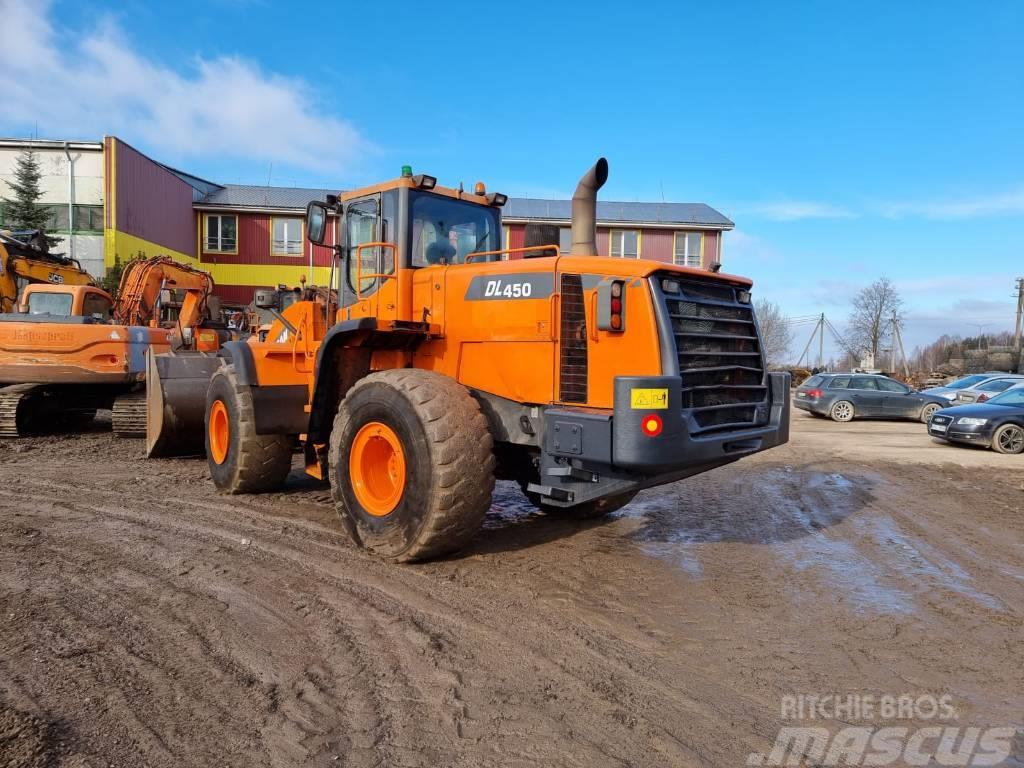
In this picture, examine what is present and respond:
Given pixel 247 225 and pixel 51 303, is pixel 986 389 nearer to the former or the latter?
pixel 51 303

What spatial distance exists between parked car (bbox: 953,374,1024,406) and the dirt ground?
1432 centimetres

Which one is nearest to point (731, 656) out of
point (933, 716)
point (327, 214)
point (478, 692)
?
point (933, 716)

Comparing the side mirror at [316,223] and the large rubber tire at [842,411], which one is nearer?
the side mirror at [316,223]

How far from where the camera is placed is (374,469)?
5.42 metres

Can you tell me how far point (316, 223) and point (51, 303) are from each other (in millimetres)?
8912

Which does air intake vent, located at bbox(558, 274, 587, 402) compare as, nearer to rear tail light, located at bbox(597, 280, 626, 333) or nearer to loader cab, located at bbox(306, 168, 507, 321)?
rear tail light, located at bbox(597, 280, 626, 333)

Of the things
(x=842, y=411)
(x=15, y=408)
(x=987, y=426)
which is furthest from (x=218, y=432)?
(x=842, y=411)

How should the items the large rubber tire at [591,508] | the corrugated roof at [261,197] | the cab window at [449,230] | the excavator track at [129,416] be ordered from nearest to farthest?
the cab window at [449,230] < the large rubber tire at [591,508] < the excavator track at [129,416] < the corrugated roof at [261,197]

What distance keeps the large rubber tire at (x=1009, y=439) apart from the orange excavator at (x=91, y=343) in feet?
45.4

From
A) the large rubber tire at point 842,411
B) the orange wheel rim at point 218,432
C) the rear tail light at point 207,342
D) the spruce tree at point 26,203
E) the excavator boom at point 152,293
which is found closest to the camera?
the orange wheel rim at point 218,432

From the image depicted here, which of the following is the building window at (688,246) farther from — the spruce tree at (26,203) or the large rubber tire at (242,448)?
the large rubber tire at (242,448)

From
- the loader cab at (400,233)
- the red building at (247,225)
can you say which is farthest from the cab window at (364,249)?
the red building at (247,225)

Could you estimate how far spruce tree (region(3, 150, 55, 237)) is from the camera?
25.9 metres

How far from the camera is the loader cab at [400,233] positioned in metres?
5.80
